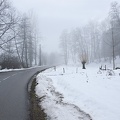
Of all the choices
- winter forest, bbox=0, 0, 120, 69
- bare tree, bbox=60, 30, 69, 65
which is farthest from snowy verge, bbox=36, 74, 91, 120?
bare tree, bbox=60, 30, 69, 65

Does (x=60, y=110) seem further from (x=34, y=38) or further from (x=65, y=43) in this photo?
(x=65, y=43)

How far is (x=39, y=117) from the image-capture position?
19.4 feet

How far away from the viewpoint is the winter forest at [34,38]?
1230 inches

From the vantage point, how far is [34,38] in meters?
52.6

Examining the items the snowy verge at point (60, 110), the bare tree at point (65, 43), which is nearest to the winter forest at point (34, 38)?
the bare tree at point (65, 43)

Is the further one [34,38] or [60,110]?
[34,38]

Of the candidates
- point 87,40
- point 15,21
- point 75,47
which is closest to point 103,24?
point 87,40

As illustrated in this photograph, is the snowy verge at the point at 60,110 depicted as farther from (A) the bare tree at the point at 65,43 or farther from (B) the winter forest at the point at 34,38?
(A) the bare tree at the point at 65,43

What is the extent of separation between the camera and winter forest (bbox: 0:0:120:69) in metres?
31.2

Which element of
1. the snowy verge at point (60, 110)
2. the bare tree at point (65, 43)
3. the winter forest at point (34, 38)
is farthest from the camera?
the bare tree at point (65, 43)

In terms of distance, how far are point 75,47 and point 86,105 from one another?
2339 inches

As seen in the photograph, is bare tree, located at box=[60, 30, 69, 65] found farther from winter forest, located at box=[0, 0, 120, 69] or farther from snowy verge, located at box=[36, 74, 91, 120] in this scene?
snowy verge, located at box=[36, 74, 91, 120]

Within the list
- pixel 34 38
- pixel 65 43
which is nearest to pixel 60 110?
pixel 34 38

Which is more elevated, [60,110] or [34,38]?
[34,38]
